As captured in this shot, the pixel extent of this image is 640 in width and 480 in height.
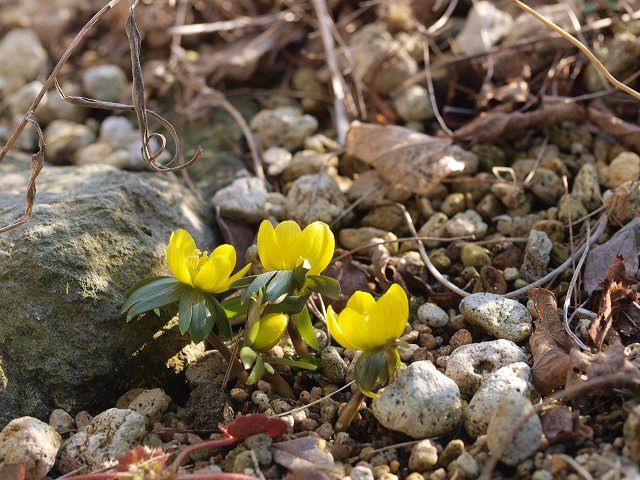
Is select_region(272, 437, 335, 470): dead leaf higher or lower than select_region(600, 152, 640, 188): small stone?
lower

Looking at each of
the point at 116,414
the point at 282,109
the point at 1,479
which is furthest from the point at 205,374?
the point at 282,109

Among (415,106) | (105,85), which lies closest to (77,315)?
(415,106)

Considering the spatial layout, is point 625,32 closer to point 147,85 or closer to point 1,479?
point 147,85

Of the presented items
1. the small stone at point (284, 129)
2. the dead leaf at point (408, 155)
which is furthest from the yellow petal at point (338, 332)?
the small stone at point (284, 129)

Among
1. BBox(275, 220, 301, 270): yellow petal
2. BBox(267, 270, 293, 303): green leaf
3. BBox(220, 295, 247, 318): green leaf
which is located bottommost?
BBox(220, 295, 247, 318): green leaf

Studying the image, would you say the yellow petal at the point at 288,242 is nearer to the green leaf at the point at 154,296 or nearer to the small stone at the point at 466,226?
Answer: the green leaf at the point at 154,296

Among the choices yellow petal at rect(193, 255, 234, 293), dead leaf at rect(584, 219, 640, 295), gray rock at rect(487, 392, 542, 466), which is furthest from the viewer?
dead leaf at rect(584, 219, 640, 295)

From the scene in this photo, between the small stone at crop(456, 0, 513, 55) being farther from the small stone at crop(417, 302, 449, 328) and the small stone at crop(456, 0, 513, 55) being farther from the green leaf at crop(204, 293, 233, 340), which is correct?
the green leaf at crop(204, 293, 233, 340)

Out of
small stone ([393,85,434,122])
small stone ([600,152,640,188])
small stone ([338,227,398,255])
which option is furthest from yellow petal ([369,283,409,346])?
small stone ([393,85,434,122])
